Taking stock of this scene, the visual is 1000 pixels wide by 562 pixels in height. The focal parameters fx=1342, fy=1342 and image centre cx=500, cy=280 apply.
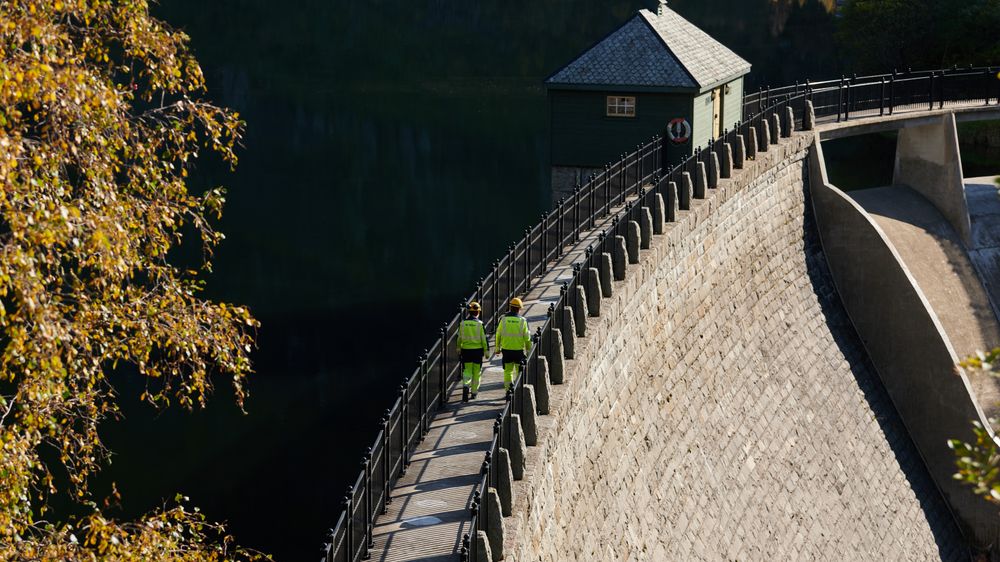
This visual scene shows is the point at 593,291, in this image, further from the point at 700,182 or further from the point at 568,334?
the point at 700,182

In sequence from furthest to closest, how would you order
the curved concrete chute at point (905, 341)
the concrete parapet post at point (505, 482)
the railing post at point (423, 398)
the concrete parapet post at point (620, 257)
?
the curved concrete chute at point (905, 341)
the concrete parapet post at point (620, 257)
the railing post at point (423, 398)
the concrete parapet post at point (505, 482)

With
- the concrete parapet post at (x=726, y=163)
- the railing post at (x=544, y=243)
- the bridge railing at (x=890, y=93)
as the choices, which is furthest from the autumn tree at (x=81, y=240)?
the bridge railing at (x=890, y=93)

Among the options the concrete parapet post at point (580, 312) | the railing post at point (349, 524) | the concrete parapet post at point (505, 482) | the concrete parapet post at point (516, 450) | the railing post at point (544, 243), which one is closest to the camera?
the railing post at point (349, 524)

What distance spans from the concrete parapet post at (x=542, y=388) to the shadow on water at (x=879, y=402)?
1757 centimetres

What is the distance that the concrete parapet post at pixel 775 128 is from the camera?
33.0 metres

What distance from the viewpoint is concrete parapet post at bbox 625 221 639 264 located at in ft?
70.8

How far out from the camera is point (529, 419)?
14852 millimetres

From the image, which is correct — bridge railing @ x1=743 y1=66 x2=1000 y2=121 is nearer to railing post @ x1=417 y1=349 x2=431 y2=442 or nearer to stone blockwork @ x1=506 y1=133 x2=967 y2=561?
stone blockwork @ x1=506 y1=133 x2=967 y2=561

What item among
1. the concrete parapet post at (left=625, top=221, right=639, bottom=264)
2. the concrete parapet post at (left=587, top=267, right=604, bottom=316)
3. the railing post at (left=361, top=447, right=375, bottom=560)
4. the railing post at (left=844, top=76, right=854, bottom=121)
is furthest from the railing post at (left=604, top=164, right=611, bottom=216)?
the railing post at (left=361, top=447, right=375, bottom=560)

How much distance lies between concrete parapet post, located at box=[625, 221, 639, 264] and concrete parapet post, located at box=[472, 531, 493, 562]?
34.5ft

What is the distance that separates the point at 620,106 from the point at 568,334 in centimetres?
1628

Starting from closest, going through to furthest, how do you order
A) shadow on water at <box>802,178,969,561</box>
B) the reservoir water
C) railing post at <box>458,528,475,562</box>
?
railing post at <box>458,528,475,562</box>
shadow on water at <box>802,178,969,561</box>
the reservoir water

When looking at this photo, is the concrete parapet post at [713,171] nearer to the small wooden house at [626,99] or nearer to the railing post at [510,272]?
the small wooden house at [626,99]

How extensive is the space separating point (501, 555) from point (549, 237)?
37.9ft
